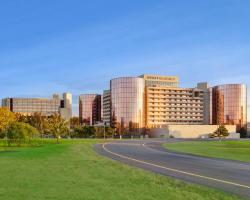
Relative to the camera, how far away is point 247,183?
56.8 feet

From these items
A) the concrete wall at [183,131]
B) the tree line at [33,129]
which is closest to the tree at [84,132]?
the tree line at [33,129]

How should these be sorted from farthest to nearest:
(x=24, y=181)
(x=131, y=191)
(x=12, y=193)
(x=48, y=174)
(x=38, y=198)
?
(x=48, y=174)
(x=24, y=181)
(x=131, y=191)
(x=12, y=193)
(x=38, y=198)

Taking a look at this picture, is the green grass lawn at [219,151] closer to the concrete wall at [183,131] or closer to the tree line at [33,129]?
the tree line at [33,129]

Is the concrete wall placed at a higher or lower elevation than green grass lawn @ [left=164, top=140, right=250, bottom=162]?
lower

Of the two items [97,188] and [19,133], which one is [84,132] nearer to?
[19,133]

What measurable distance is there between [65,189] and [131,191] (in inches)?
83.8

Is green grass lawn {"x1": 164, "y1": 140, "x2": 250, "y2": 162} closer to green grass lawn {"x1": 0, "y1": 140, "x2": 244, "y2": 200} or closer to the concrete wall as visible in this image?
green grass lawn {"x1": 0, "y1": 140, "x2": 244, "y2": 200}

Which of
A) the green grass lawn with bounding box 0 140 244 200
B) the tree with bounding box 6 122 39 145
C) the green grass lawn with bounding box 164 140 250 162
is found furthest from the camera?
the tree with bounding box 6 122 39 145

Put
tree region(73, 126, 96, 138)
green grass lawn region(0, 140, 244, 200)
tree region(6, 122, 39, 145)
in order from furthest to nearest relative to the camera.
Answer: tree region(73, 126, 96, 138), tree region(6, 122, 39, 145), green grass lawn region(0, 140, 244, 200)

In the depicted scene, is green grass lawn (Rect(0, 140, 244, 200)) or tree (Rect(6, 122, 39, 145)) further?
tree (Rect(6, 122, 39, 145))

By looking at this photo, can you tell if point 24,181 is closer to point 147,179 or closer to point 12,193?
point 12,193

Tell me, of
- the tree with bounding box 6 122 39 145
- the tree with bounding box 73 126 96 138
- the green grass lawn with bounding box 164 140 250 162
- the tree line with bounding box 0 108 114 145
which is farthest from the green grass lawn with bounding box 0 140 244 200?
the tree with bounding box 73 126 96 138

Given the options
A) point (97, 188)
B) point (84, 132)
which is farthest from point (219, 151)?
point (84, 132)

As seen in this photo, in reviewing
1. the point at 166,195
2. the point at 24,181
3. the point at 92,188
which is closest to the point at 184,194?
the point at 166,195
